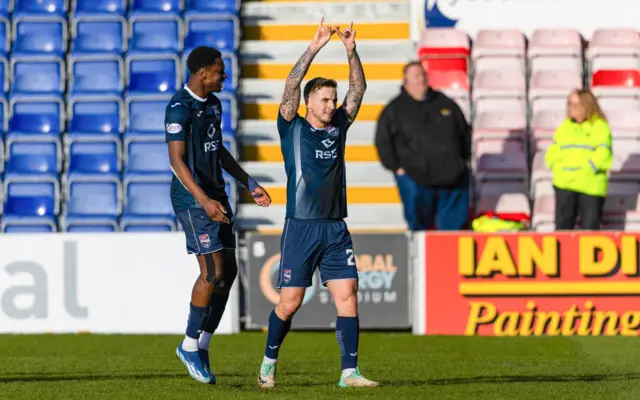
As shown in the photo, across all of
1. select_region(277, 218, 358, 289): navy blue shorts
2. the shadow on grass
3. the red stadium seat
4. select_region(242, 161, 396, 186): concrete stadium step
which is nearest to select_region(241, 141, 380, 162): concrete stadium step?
select_region(242, 161, 396, 186): concrete stadium step

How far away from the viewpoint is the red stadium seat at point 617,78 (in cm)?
1416

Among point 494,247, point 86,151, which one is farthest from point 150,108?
point 494,247

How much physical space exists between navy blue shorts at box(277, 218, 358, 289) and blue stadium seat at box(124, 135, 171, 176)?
255 inches

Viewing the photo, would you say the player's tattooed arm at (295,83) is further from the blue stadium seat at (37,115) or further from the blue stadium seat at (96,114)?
the blue stadium seat at (37,115)

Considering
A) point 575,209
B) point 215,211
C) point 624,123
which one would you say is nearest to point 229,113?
point 575,209

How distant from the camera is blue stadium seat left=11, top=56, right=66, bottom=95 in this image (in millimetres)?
14344

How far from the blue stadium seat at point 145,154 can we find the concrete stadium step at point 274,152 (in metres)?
0.86

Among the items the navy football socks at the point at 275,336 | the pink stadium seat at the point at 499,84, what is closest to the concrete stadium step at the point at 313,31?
the pink stadium seat at the point at 499,84

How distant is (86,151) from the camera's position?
1373 centimetres

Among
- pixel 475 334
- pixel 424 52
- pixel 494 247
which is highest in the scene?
pixel 424 52

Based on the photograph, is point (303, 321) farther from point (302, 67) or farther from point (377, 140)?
point (302, 67)

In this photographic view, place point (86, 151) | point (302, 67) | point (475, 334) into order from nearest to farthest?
point (302, 67), point (475, 334), point (86, 151)

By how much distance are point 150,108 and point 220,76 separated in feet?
21.8

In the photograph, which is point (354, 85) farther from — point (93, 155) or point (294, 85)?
point (93, 155)
